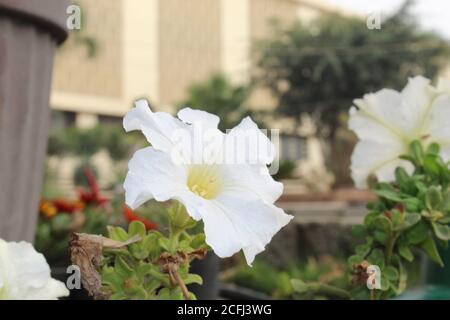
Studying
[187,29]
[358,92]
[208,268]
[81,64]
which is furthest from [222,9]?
[208,268]

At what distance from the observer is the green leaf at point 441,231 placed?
38cm

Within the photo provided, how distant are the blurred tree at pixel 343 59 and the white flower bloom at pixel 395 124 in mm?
11136

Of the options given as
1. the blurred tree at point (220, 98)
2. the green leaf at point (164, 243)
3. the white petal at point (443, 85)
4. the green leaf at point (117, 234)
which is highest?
the blurred tree at point (220, 98)

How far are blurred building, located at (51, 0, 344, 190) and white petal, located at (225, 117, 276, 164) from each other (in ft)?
43.0

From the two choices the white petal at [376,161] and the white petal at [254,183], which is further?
the white petal at [376,161]

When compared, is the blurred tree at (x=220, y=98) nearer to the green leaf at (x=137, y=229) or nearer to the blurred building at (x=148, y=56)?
the blurred building at (x=148, y=56)

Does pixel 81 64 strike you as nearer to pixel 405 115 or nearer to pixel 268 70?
pixel 268 70

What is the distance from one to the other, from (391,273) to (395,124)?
0.39 feet

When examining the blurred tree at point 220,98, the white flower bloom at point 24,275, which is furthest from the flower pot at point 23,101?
the blurred tree at point 220,98

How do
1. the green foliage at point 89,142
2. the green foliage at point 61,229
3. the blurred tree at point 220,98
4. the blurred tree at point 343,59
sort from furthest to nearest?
the green foliage at point 89,142, the blurred tree at point 343,59, the blurred tree at point 220,98, the green foliage at point 61,229

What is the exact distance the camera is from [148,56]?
1520 cm

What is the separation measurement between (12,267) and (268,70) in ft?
39.6

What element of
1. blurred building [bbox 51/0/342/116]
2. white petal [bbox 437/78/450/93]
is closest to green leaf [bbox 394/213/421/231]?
white petal [bbox 437/78/450/93]

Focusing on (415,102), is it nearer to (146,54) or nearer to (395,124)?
(395,124)
